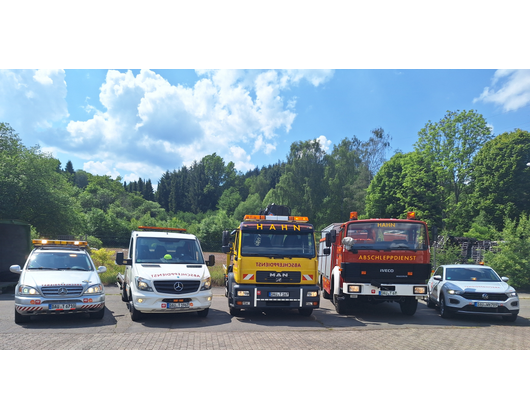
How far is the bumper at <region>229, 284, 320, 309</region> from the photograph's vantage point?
1008 cm

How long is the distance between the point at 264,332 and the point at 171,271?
290 cm

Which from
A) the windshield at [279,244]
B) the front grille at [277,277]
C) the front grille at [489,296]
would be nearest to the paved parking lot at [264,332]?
the front grille at [489,296]

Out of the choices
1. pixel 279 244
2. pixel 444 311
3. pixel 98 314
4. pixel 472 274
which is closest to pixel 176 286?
pixel 98 314

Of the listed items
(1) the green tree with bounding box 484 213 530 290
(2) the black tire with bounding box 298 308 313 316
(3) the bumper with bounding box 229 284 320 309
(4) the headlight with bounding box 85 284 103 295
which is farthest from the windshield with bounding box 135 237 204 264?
(1) the green tree with bounding box 484 213 530 290

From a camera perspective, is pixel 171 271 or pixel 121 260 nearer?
pixel 171 271

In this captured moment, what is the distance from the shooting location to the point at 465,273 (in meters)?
12.1

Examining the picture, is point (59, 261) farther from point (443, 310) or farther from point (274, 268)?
point (443, 310)

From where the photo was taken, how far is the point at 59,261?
10.2 meters

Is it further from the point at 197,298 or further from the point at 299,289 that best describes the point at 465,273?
the point at 197,298

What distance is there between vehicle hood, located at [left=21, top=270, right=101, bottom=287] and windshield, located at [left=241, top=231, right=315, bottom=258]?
157 inches

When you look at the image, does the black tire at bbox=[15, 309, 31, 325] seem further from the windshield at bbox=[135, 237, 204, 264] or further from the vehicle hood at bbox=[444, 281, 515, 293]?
the vehicle hood at bbox=[444, 281, 515, 293]

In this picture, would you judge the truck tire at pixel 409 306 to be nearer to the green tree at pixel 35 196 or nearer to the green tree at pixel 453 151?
the green tree at pixel 35 196

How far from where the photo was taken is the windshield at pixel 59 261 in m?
9.94
